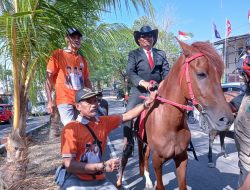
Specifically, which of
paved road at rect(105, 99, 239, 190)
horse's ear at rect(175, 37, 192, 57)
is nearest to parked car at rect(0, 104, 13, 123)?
paved road at rect(105, 99, 239, 190)

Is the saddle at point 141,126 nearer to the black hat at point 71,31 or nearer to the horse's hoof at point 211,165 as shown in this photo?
the black hat at point 71,31

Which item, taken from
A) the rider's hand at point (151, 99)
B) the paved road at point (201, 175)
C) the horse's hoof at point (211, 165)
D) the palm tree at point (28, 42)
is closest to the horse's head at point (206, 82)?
the rider's hand at point (151, 99)

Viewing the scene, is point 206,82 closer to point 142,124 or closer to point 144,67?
point 142,124

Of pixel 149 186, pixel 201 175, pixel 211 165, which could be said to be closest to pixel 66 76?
pixel 149 186

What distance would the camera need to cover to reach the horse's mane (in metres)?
3.44

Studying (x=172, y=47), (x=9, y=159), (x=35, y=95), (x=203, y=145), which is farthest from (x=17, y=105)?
(x=172, y=47)

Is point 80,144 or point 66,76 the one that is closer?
point 80,144

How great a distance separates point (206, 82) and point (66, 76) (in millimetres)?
2134

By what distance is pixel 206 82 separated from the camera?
335cm

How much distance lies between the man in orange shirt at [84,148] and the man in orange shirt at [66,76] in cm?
109

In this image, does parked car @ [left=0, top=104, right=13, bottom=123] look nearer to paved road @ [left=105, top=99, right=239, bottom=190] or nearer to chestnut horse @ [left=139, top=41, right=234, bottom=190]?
paved road @ [left=105, top=99, right=239, bottom=190]

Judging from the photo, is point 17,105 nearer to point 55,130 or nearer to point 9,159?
point 9,159

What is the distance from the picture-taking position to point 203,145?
33.3 ft

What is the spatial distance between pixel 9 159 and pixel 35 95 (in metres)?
1.55
